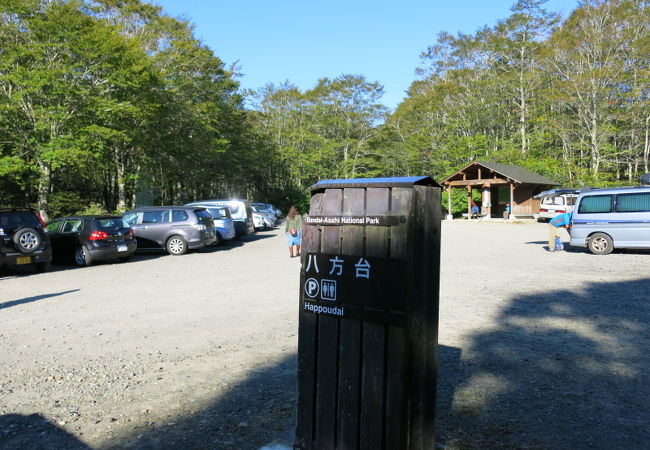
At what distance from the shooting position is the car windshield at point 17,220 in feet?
38.2

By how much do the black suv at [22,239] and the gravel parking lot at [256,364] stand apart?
2.14 m

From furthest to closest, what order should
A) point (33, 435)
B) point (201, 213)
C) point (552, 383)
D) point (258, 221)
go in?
point (258, 221) → point (201, 213) → point (552, 383) → point (33, 435)

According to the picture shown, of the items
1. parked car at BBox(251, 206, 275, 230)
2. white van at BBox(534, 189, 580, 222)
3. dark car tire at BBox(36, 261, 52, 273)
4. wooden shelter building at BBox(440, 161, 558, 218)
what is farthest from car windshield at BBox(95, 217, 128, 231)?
wooden shelter building at BBox(440, 161, 558, 218)

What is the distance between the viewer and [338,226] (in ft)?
A: 8.89

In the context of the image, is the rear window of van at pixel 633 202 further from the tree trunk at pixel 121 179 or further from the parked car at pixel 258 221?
the tree trunk at pixel 121 179

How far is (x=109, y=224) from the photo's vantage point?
14227mm

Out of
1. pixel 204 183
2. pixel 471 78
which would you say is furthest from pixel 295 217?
pixel 471 78

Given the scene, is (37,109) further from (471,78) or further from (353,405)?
(471,78)

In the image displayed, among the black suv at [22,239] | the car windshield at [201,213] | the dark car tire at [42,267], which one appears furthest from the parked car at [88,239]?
the car windshield at [201,213]

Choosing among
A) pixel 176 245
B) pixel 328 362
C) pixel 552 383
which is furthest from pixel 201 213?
pixel 328 362

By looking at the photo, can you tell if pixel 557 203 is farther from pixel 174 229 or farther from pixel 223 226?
pixel 174 229

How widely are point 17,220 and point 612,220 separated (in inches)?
624

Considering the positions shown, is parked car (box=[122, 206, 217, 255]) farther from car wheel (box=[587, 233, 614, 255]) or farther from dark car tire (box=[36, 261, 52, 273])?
car wheel (box=[587, 233, 614, 255])

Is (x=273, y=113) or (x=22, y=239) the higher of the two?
(x=273, y=113)
